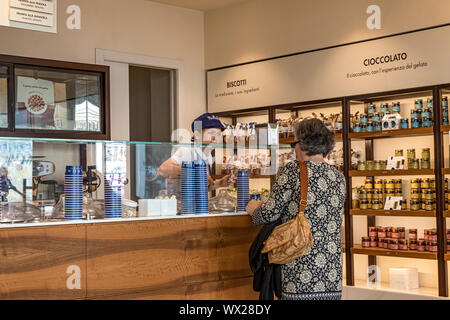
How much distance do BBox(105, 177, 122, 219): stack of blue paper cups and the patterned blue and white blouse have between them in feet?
2.22

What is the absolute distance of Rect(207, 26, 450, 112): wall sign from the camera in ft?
16.9

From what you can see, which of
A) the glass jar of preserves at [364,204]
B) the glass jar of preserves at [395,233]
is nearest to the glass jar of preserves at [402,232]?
the glass jar of preserves at [395,233]

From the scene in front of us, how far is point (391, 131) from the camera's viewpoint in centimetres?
530

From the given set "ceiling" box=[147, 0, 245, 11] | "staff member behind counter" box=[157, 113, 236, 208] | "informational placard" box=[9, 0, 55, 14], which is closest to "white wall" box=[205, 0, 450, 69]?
"ceiling" box=[147, 0, 245, 11]

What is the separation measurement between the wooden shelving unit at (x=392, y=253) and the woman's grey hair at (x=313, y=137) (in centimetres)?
254

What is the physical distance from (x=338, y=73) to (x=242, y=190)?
279 centimetres

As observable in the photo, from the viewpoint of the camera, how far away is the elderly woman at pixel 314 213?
2.81 metres

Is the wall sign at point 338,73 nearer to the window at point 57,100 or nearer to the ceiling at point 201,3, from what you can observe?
the ceiling at point 201,3

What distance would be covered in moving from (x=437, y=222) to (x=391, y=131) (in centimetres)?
84

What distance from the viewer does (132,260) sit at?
2881mm

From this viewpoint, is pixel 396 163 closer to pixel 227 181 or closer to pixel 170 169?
pixel 227 181

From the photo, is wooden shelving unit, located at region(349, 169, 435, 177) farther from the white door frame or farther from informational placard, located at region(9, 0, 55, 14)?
informational placard, located at region(9, 0, 55, 14)

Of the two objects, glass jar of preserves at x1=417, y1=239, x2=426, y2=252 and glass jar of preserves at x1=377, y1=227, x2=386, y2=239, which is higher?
glass jar of preserves at x1=377, y1=227, x2=386, y2=239
